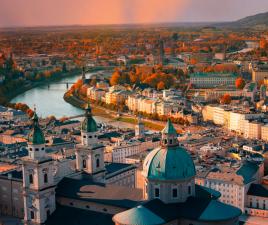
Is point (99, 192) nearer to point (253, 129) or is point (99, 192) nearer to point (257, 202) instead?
point (257, 202)

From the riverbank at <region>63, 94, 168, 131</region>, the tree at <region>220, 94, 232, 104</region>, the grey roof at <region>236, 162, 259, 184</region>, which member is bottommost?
the riverbank at <region>63, 94, 168, 131</region>

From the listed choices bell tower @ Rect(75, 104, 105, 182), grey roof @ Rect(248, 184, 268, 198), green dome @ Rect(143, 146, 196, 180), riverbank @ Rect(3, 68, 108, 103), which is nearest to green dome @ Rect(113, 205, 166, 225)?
green dome @ Rect(143, 146, 196, 180)

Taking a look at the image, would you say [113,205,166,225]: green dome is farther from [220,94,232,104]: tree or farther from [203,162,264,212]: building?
[220,94,232,104]: tree

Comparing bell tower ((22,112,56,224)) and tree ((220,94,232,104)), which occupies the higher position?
bell tower ((22,112,56,224))

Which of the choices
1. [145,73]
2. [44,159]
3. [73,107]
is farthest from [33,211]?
[145,73]

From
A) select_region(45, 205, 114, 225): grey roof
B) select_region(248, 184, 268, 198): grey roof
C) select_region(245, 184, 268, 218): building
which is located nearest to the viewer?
select_region(45, 205, 114, 225): grey roof

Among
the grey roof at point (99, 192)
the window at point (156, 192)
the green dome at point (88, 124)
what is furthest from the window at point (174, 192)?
the green dome at point (88, 124)

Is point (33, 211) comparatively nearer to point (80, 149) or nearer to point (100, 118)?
point (80, 149)
